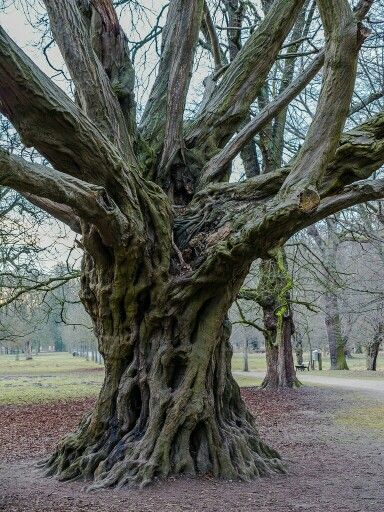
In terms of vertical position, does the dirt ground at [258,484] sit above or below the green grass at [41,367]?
below

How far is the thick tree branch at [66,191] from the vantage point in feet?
13.4

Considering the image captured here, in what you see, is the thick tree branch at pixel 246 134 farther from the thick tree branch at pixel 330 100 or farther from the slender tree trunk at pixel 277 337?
the slender tree trunk at pixel 277 337

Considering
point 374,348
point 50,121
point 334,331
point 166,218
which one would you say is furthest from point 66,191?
point 374,348

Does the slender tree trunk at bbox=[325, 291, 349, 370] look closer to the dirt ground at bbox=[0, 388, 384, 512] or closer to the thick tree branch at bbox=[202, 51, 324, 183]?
the dirt ground at bbox=[0, 388, 384, 512]

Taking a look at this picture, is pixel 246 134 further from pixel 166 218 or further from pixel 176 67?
pixel 166 218

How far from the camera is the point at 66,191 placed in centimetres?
456

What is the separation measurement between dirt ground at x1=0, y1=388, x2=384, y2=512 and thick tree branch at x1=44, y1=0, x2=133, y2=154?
150 inches

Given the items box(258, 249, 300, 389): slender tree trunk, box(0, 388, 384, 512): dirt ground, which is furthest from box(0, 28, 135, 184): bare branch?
box(258, 249, 300, 389): slender tree trunk

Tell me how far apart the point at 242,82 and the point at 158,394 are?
13.6 feet

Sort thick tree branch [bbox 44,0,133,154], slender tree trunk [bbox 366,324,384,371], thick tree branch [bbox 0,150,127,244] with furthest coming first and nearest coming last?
slender tree trunk [bbox 366,324,384,371] → thick tree branch [bbox 44,0,133,154] → thick tree branch [bbox 0,150,127,244]

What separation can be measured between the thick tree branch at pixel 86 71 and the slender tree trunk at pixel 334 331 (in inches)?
760

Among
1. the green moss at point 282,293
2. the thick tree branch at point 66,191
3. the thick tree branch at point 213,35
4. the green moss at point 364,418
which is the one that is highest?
the thick tree branch at point 213,35

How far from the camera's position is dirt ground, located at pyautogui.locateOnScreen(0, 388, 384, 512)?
4.93 metres

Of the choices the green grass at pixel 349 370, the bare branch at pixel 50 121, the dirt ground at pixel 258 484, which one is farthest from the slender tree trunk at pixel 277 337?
the bare branch at pixel 50 121
